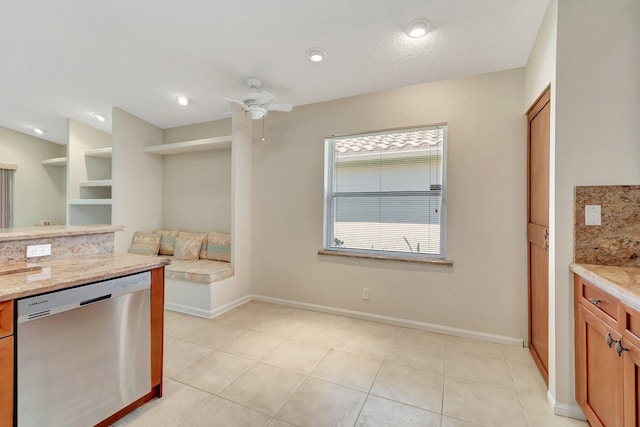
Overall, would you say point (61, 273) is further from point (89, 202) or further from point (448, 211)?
point (89, 202)

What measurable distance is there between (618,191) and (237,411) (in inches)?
104

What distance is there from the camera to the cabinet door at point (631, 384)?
3.65 feet

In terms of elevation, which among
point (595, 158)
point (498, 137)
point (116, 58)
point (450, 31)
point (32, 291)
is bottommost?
point (32, 291)

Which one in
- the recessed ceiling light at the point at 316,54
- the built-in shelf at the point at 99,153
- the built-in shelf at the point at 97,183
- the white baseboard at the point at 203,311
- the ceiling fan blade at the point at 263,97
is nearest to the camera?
the recessed ceiling light at the point at 316,54

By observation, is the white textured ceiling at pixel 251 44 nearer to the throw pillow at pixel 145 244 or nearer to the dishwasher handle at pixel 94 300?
the throw pillow at pixel 145 244

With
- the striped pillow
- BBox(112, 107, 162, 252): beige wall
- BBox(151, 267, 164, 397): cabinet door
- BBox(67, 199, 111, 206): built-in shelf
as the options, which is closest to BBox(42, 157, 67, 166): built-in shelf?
Result: BBox(67, 199, 111, 206): built-in shelf

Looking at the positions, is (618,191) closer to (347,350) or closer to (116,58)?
(347,350)

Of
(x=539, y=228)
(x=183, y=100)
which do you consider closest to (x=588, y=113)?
(x=539, y=228)

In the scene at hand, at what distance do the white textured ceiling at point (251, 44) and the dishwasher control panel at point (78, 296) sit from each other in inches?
78.9

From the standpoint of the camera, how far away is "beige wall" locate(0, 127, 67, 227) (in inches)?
209

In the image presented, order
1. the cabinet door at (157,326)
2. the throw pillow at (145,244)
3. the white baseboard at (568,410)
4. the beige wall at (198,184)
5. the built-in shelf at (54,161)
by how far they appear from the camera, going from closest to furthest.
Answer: the white baseboard at (568,410) → the cabinet door at (157,326) → the throw pillow at (145,244) → the beige wall at (198,184) → the built-in shelf at (54,161)

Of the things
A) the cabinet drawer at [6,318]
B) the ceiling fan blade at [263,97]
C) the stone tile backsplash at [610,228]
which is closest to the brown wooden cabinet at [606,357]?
the stone tile backsplash at [610,228]

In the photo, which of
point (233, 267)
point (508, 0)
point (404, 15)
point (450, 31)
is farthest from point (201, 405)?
point (508, 0)

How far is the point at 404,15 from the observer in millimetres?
1978
